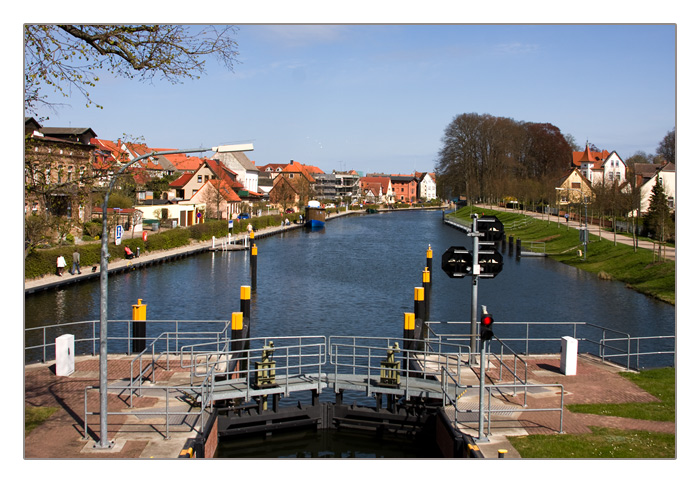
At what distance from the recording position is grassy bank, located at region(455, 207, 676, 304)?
37562 millimetres

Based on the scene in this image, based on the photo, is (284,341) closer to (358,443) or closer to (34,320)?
(358,443)

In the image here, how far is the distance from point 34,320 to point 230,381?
16576 millimetres

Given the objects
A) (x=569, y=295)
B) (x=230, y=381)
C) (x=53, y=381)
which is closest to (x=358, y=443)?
(x=230, y=381)

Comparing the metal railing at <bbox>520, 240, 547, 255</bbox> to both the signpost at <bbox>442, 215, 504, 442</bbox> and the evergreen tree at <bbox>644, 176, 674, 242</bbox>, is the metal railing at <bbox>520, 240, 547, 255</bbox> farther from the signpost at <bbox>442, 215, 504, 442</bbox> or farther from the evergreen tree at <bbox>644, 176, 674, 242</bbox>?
the signpost at <bbox>442, 215, 504, 442</bbox>

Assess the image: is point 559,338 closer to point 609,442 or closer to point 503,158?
point 609,442

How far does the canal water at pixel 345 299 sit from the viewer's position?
28391mm

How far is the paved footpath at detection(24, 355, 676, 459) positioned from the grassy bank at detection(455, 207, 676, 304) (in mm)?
18147

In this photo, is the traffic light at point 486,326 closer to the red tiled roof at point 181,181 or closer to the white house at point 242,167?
the red tiled roof at point 181,181

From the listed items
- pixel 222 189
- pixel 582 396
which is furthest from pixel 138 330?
pixel 222 189

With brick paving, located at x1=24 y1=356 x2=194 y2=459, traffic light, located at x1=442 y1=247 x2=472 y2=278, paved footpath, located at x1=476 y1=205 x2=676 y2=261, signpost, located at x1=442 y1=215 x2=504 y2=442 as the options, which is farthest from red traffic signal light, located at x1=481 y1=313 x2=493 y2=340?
paved footpath, located at x1=476 y1=205 x2=676 y2=261

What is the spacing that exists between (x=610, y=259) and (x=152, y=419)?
40.9 m

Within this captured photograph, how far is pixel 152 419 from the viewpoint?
14.2 metres

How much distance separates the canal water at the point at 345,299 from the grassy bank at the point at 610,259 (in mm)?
977

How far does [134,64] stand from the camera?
12875 mm
